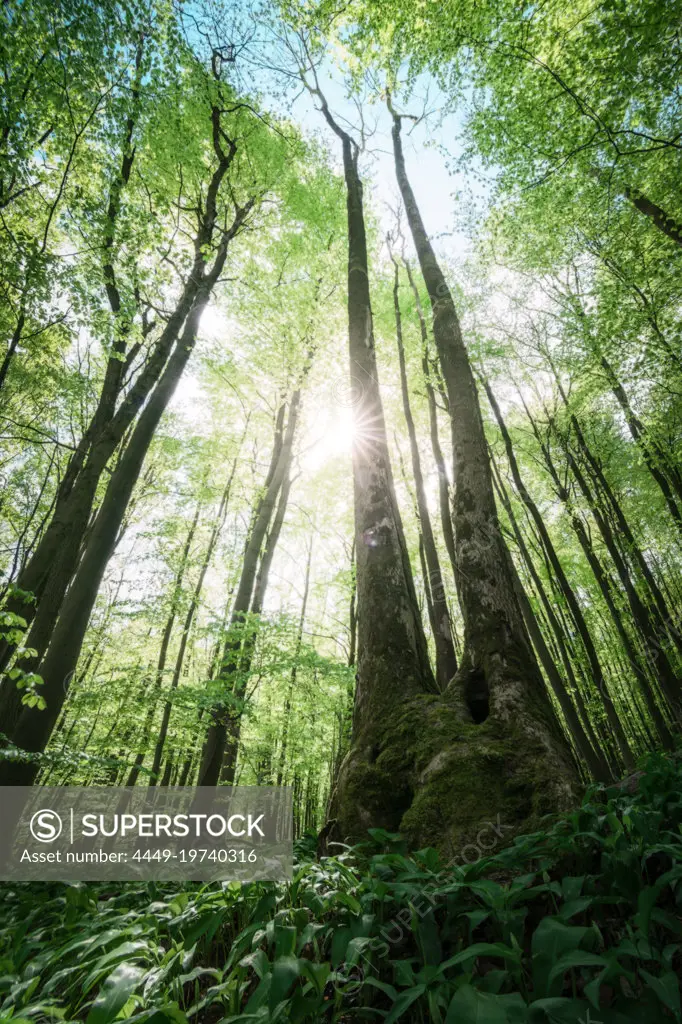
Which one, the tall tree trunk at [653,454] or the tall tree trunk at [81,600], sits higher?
the tall tree trunk at [653,454]

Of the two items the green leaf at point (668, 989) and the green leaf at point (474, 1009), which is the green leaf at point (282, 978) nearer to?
the green leaf at point (474, 1009)

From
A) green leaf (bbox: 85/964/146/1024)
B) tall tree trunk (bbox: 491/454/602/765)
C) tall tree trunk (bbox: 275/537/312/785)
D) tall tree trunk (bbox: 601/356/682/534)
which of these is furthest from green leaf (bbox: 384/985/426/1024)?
tall tree trunk (bbox: 601/356/682/534)

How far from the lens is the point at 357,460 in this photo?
4.57 m

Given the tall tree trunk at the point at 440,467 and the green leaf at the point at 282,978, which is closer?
the green leaf at the point at 282,978

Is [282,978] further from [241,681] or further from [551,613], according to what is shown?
[551,613]

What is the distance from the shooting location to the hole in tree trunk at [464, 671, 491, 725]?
3.16 m

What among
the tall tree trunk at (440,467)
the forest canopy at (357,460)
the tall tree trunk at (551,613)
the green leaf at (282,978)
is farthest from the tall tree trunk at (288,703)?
the green leaf at (282,978)

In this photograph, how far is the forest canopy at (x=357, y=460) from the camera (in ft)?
5.44

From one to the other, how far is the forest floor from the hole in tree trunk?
0.90 metres

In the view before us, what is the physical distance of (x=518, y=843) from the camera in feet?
6.33

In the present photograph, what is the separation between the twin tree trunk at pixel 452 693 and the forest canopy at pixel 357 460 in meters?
0.02

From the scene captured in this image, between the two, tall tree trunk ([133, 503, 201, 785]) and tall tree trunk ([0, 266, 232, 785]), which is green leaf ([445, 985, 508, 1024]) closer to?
tall tree trunk ([0, 266, 232, 785])

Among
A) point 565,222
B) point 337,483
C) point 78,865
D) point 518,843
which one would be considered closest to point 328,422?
point 337,483

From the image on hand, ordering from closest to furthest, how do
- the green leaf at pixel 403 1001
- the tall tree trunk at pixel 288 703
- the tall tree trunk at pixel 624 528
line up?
the green leaf at pixel 403 1001, the tall tree trunk at pixel 288 703, the tall tree trunk at pixel 624 528
